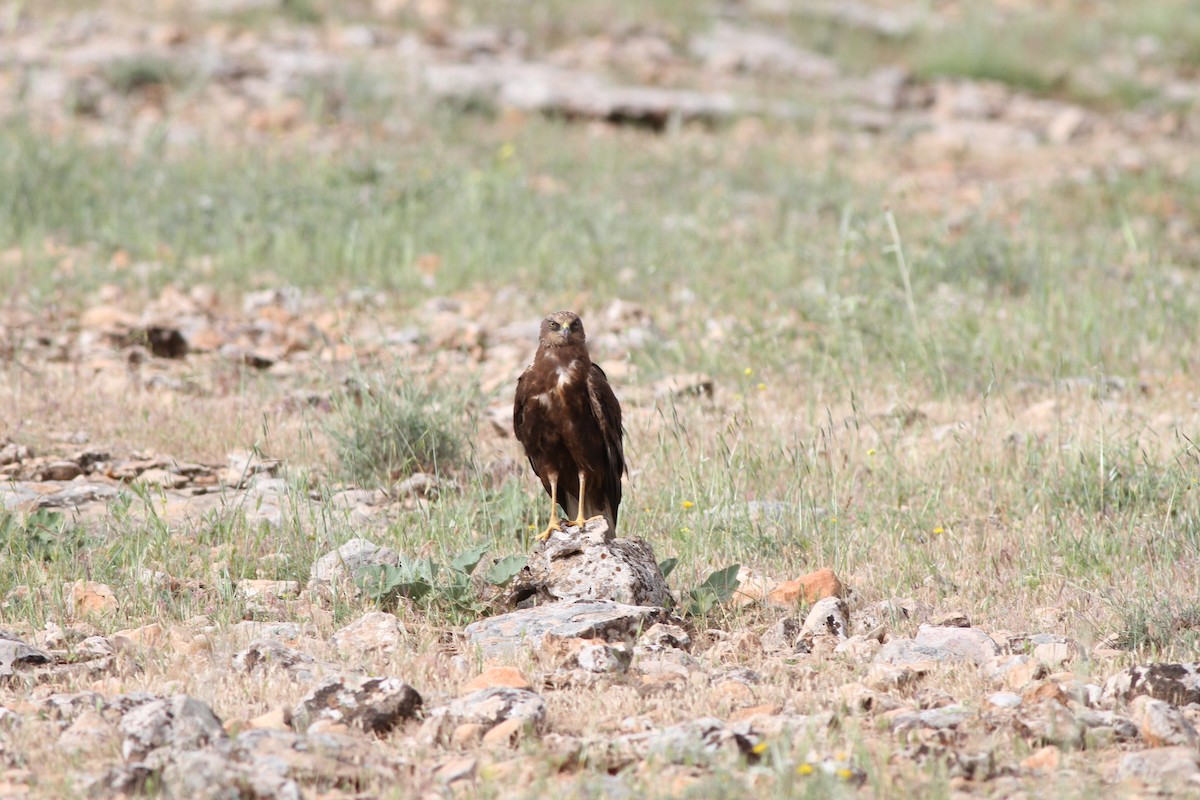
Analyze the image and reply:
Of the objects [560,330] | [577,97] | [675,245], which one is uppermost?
[577,97]

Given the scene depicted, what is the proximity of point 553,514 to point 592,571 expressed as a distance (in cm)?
64

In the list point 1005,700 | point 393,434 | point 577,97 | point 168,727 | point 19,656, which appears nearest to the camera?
point 168,727

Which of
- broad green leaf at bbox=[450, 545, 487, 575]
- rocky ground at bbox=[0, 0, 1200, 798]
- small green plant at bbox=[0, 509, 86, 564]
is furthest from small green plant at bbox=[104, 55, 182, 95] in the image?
broad green leaf at bbox=[450, 545, 487, 575]

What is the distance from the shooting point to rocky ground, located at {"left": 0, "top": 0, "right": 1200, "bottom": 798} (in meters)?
3.79

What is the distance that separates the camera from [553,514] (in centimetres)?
561

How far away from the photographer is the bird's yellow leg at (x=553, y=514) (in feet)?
17.9

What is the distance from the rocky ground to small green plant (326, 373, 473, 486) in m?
0.04

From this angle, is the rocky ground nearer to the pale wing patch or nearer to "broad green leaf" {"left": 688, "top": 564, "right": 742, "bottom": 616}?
"broad green leaf" {"left": 688, "top": 564, "right": 742, "bottom": 616}

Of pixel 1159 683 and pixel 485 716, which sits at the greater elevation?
pixel 1159 683

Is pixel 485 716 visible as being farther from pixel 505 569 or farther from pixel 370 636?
pixel 505 569

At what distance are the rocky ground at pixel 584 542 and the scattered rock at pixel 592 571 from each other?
0.02m

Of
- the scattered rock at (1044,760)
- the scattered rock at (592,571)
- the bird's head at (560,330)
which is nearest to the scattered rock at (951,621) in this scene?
the scattered rock at (592,571)

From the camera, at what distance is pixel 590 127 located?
544 inches

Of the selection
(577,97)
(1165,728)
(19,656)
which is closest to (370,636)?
(19,656)
